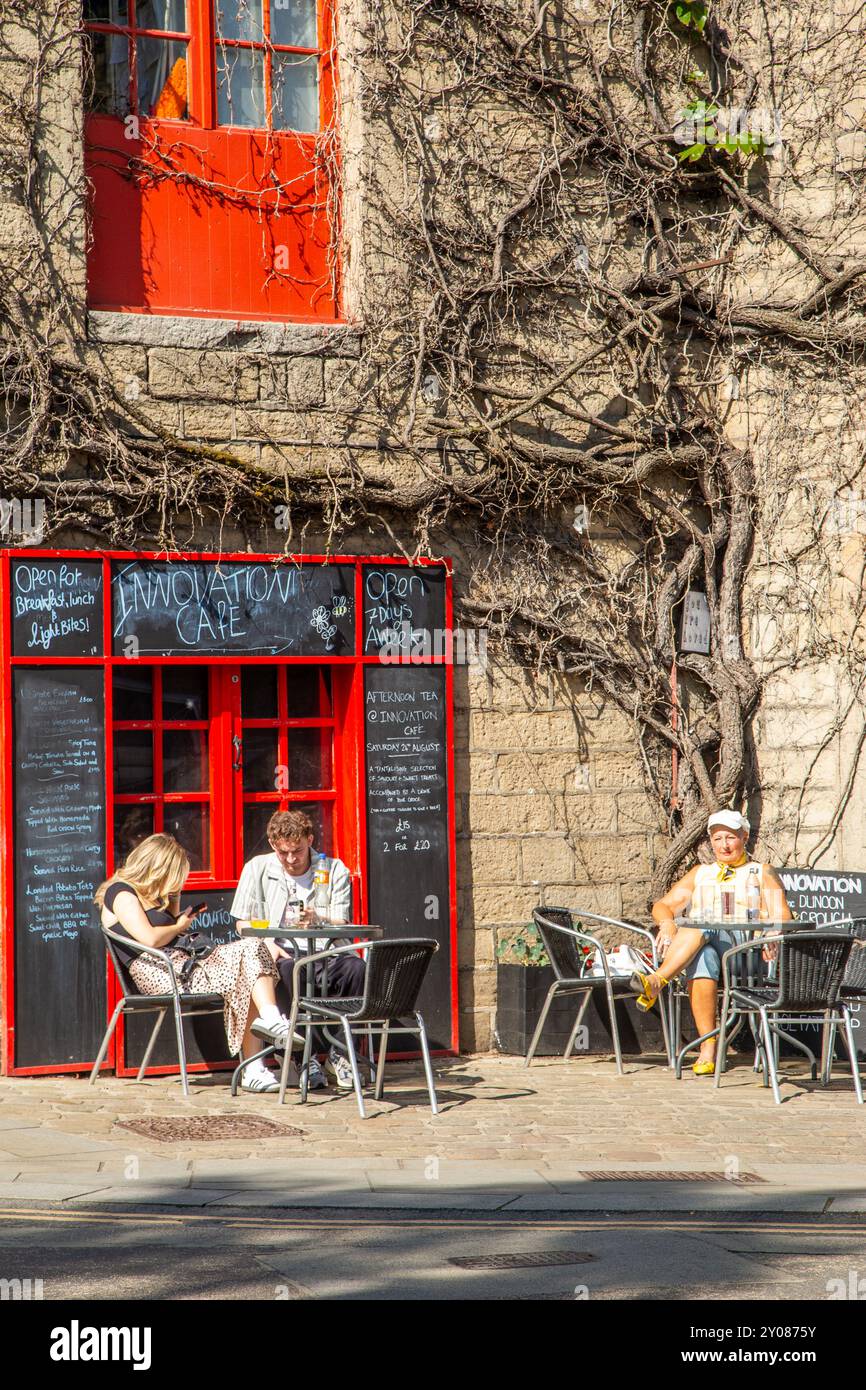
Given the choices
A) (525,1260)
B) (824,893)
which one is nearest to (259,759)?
(824,893)

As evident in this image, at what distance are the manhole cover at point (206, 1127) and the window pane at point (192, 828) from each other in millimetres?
2101

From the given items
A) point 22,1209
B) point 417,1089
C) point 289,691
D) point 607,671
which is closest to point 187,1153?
point 22,1209

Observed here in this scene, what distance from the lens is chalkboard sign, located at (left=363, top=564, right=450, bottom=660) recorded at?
1012 cm

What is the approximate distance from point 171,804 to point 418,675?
1700mm

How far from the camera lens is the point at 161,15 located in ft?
32.7

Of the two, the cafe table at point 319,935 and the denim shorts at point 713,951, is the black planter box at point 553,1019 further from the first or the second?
the cafe table at point 319,935

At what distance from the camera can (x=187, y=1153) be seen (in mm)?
7141

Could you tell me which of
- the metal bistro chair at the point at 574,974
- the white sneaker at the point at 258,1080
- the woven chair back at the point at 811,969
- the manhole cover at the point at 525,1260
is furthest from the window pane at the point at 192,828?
the manhole cover at the point at 525,1260

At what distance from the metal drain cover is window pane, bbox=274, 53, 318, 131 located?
670 cm

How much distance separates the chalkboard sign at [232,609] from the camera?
→ 9477mm

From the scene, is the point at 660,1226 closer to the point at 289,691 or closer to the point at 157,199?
the point at 289,691

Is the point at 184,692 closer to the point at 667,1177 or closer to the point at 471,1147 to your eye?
the point at 471,1147

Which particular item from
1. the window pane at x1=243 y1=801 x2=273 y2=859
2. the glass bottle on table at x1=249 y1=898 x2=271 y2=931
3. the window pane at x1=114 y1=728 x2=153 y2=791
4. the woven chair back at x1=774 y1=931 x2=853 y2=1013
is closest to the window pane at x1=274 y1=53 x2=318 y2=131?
the window pane at x1=114 y1=728 x2=153 y2=791

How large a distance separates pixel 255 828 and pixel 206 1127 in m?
2.57
